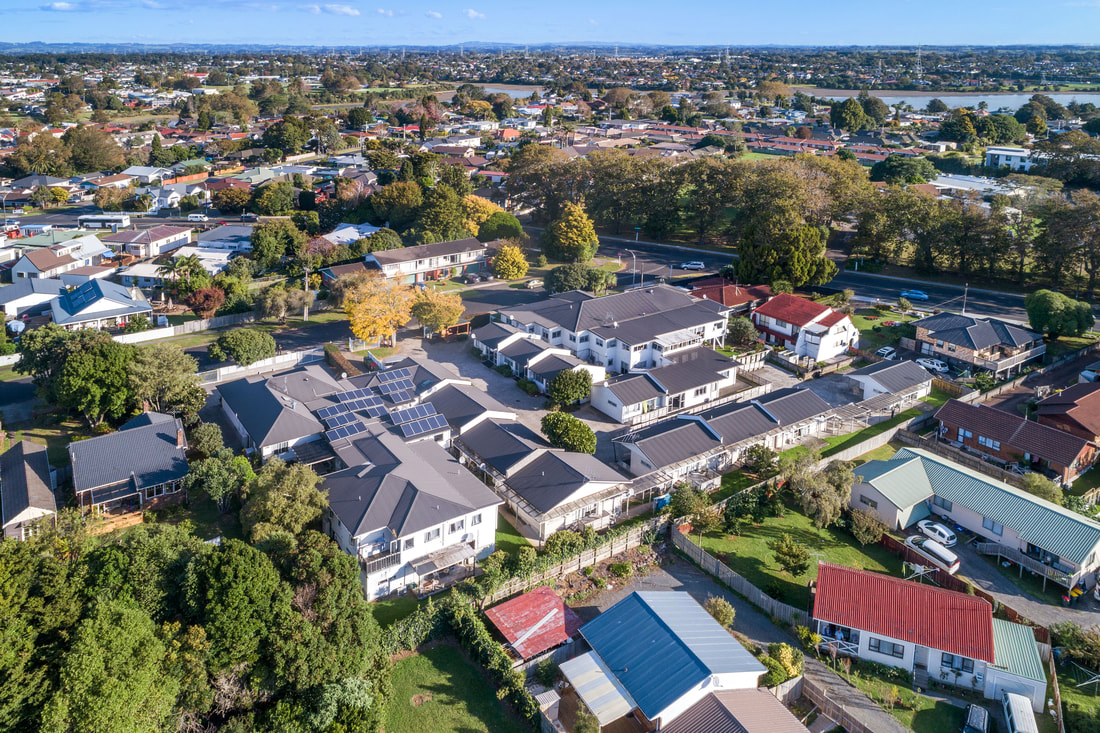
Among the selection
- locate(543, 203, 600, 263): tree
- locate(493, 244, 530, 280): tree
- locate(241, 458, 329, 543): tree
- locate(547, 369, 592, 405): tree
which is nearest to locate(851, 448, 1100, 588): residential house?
locate(547, 369, 592, 405): tree

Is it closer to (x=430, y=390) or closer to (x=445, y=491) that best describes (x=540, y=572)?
(x=445, y=491)

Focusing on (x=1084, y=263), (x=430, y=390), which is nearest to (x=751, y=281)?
(x=1084, y=263)

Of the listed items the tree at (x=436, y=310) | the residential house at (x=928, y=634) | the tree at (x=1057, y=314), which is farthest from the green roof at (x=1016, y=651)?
the tree at (x=436, y=310)

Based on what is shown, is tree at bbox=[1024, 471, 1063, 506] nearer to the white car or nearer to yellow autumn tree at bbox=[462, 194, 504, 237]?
the white car

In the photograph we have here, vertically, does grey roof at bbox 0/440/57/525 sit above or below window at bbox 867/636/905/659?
above

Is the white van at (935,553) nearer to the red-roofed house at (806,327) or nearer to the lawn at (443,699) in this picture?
the lawn at (443,699)

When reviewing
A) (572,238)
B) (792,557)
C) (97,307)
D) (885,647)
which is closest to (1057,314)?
(792,557)

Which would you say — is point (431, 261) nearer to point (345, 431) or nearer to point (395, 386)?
point (395, 386)
